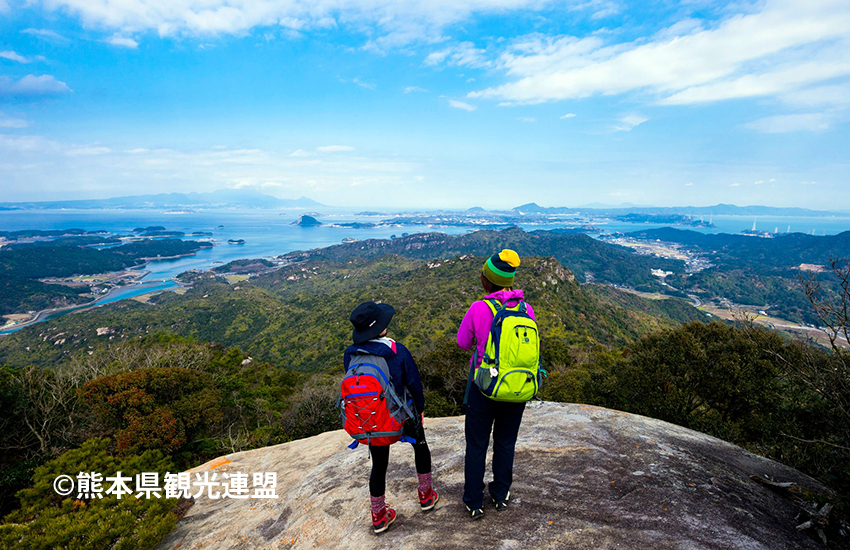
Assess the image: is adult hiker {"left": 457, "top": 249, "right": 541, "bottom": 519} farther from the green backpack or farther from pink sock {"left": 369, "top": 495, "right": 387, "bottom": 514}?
pink sock {"left": 369, "top": 495, "right": 387, "bottom": 514}

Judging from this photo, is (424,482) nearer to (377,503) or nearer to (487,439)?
(377,503)

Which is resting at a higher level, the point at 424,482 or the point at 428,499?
the point at 424,482

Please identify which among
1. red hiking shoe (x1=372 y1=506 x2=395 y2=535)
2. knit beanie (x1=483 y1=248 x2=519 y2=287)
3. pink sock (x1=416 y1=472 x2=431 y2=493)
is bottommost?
red hiking shoe (x1=372 y1=506 x2=395 y2=535)

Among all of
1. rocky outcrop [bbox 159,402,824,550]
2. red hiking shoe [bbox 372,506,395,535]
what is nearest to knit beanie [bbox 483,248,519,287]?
rocky outcrop [bbox 159,402,824,550]

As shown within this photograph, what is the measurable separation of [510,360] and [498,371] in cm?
16

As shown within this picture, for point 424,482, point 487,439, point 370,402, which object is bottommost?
point 424,482

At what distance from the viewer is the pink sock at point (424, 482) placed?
13.6 ft

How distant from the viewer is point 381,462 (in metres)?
3.88

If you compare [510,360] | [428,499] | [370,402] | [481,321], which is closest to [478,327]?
[481,321]

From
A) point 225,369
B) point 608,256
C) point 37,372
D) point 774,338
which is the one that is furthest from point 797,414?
point 608,256

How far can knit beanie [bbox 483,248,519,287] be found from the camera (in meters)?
3.58

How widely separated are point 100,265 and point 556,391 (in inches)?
9028

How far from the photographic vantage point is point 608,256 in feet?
651

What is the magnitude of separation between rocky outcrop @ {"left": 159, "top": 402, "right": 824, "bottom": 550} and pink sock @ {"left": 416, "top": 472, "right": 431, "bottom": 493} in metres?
0.37
